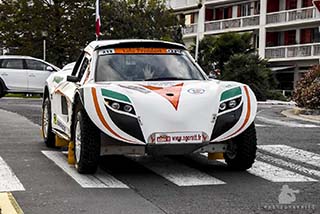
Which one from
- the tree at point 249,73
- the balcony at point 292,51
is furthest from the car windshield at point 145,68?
the balcony at point 292,51

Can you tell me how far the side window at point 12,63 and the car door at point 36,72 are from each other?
A: 11.2 inches

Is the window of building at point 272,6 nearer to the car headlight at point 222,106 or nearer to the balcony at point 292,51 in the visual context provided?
the balcony at point 292,51

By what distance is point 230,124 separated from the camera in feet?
26.7

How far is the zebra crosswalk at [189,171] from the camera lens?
25.8 feet

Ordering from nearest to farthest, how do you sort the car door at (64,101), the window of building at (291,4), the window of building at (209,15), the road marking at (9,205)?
the road marking at (9,205) < the car door at (64,101) < the window of building at (291,4) < the window of building at (209,15)

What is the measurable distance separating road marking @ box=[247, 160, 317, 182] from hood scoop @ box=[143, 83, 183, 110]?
4.90ft

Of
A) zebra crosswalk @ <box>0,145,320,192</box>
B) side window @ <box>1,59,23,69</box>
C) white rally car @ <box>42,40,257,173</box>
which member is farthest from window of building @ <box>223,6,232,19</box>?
white rally car @ <box>42,40,257,173</box>

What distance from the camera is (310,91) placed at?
20.5 m

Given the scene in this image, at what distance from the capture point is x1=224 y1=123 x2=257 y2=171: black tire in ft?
28.2

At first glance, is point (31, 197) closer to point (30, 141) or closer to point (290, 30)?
point (30, 141)

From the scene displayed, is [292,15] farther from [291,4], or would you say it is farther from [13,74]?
[13,74]

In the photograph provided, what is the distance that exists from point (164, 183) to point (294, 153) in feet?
11.5

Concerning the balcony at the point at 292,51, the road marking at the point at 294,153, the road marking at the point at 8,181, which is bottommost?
the road marking at the point at 294,153

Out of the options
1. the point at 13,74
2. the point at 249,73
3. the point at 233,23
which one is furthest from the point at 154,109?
the point at 233,23
